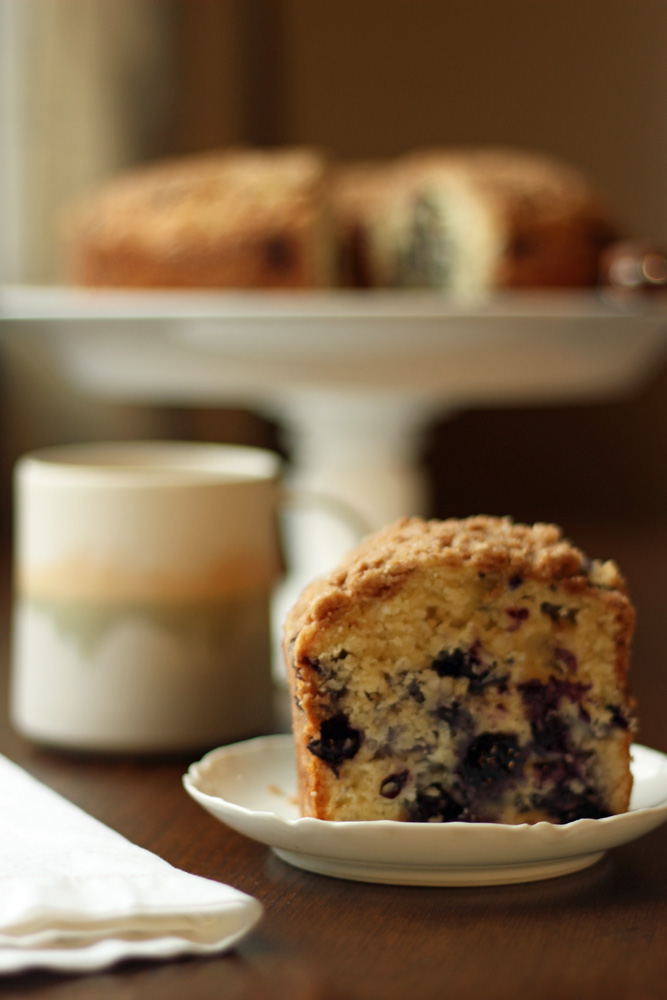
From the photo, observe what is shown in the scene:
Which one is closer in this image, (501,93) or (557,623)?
(557,623)

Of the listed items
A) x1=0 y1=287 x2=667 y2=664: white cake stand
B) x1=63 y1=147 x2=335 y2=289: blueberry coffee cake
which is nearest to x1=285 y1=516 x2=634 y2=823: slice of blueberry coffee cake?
x1=0 y1=287 x2=667 y2=664: white cake stand

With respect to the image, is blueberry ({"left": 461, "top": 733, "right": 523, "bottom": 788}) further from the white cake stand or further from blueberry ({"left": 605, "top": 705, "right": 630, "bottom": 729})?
the white cake stand

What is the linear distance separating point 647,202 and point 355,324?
1638mm

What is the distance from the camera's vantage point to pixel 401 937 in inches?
20.4

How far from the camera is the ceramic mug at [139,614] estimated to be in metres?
0.78

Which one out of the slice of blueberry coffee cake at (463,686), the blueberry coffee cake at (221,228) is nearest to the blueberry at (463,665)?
the slice of blueberry coffee cake at (463,686)

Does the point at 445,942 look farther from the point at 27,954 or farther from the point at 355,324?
the point at 355,324

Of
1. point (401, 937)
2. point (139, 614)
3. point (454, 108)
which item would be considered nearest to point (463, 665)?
point (401, 937)

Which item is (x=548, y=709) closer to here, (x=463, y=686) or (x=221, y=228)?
(x=463, y=686)

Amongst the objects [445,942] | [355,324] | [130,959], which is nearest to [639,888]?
[445,942]

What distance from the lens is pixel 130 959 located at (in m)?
0.49

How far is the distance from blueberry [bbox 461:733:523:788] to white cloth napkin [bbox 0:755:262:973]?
0.43ft

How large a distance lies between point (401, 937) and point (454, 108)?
7.38 ft

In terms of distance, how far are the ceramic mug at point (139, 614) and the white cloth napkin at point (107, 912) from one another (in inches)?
9.6
